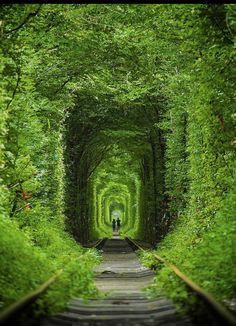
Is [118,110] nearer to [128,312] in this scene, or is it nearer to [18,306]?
[128,312]

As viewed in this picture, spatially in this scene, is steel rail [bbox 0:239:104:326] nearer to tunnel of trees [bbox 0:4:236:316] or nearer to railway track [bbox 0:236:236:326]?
railway track [bbox 0:236:236:326]

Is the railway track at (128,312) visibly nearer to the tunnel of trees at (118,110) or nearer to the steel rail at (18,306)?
the steel rail at (18,306)

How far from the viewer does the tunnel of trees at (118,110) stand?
12.2 m

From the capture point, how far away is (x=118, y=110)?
107ft

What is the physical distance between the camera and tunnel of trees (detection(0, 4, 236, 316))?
12.2 m

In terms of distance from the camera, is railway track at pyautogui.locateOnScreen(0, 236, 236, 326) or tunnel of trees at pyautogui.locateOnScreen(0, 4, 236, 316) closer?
railway track at pyautogui.locateOnScreen(0, 236, 236, 326)

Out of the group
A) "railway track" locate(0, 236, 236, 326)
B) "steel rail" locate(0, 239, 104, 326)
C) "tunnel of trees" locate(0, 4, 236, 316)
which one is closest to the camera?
"steel rail" locate(0, 239, 104, 326)

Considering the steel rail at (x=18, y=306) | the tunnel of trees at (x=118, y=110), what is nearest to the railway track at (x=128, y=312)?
the steel rail at (x=18, y=306)

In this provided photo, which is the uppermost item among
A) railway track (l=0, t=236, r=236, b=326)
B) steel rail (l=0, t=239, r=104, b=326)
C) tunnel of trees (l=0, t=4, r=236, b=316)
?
tunnel of trees (l=0, t=4, r=236, b=316)

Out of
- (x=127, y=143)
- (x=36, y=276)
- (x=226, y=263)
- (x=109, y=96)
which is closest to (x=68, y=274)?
(x=36, y=276)

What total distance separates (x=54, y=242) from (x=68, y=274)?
8.74m

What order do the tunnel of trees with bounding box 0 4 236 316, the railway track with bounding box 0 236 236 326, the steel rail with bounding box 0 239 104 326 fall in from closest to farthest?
the steel rail with bounding box 0 239 104 326 < the railway track with bounding box 0 236 236 326 < the tunnel of trees with bounding box 0 4 236 316

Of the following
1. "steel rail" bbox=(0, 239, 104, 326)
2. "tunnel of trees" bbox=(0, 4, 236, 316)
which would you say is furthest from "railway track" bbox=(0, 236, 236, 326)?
"tunnel of trees" bbox=(0, 4, 236, 316)

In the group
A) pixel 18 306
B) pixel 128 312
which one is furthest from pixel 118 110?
pixel 18 306
